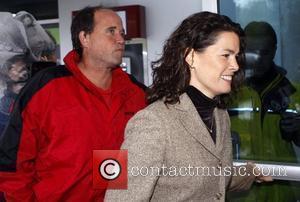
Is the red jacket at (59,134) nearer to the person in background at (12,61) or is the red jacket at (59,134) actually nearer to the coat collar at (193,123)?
the coat collar at (193,123)

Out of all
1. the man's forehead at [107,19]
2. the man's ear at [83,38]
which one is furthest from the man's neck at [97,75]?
the man's forehead at [107,19]

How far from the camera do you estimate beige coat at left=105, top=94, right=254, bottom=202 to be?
58.5 inches

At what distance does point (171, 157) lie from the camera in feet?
5.02

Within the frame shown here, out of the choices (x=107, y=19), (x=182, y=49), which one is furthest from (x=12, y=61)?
(x=182, y=49)

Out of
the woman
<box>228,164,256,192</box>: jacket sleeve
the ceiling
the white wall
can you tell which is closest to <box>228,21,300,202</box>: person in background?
the white wall

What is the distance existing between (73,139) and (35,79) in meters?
0.36

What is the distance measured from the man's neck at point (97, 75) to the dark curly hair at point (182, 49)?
57 centimetres

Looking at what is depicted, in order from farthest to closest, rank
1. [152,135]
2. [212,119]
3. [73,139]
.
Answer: [73,139]
[212,119]
[152,135]

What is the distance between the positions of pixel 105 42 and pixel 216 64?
0.80 meters

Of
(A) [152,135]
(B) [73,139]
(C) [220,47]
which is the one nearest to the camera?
(A) [152,135]

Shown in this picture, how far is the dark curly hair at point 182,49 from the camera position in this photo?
5.31 ft

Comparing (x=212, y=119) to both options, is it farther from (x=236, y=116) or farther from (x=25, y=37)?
(x=25, y=37)

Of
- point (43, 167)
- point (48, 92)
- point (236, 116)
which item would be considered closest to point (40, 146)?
point (43, 167)

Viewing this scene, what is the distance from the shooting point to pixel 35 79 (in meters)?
2.16
